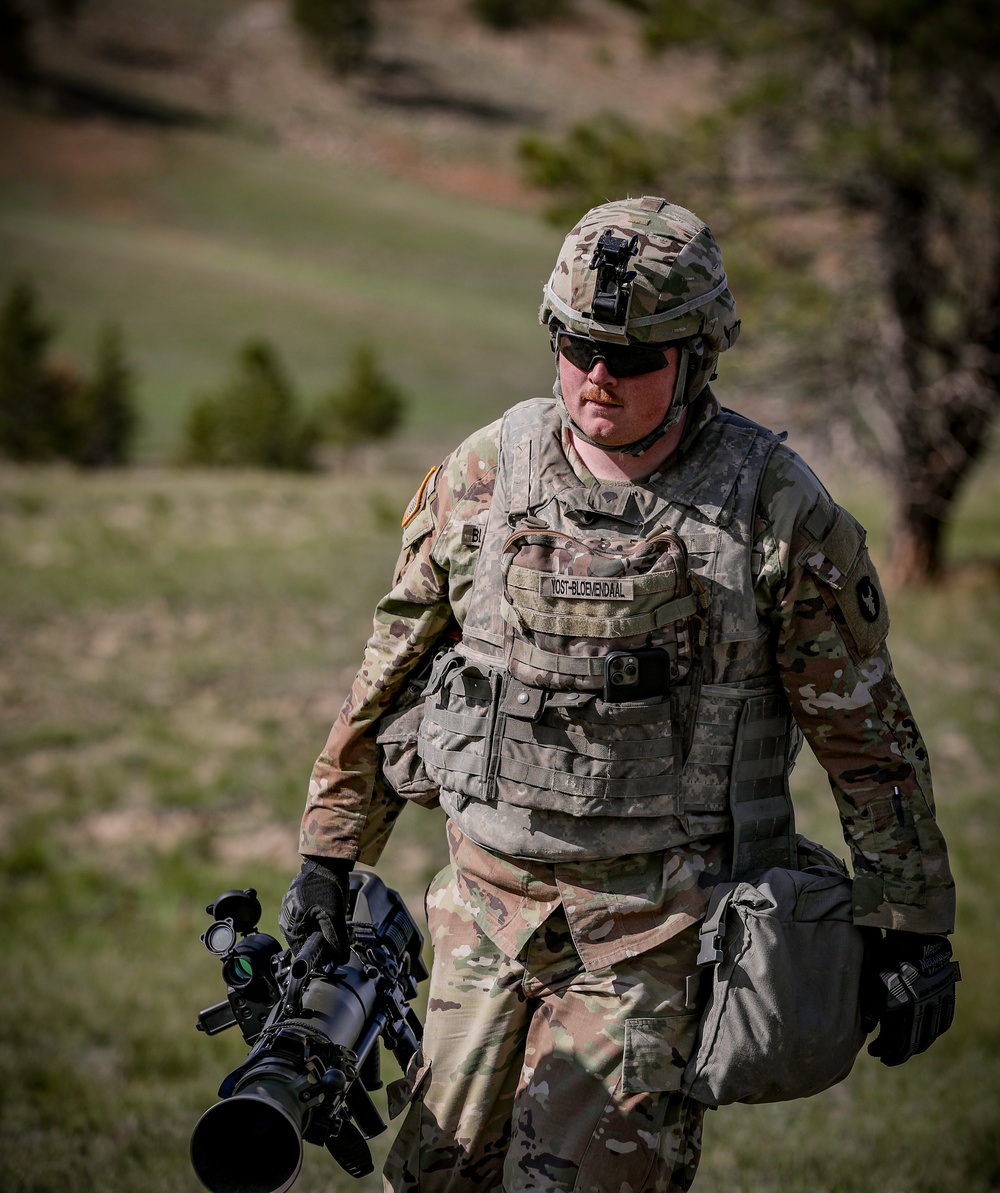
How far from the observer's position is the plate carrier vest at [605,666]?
2.42m

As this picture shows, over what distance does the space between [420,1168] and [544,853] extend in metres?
0.70

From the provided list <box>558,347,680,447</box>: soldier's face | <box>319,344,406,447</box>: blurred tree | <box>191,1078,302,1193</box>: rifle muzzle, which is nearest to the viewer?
<box>191,1078,302,1193</box>: rifle muzzle

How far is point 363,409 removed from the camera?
29.1 meters

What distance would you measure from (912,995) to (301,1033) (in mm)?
1123

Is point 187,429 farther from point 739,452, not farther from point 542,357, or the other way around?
point 739,452

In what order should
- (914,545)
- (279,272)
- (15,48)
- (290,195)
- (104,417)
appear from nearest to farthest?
(914,545)
(104,417)
(279,272)
(290,195)
(15,48)

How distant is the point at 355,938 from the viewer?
278cm

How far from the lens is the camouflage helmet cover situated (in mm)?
2438

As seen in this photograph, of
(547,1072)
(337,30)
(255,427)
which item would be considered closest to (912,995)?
(547,1072)

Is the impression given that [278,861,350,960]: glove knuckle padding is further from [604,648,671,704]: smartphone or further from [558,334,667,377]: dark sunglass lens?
[558,334,667,377]: dark sunglass lens

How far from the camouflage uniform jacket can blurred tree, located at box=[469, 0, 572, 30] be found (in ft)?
321

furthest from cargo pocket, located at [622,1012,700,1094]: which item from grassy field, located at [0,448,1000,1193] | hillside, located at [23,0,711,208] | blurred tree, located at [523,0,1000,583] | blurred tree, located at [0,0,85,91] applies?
blurred tree, located at [0,0,85,91]

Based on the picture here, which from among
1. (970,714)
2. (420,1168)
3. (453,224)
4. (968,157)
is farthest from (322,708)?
(453,224)

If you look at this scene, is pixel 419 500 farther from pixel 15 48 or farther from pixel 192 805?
pixel 15 48
